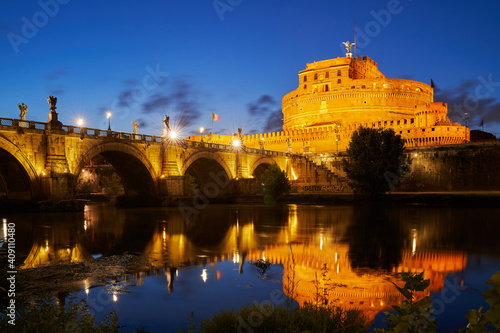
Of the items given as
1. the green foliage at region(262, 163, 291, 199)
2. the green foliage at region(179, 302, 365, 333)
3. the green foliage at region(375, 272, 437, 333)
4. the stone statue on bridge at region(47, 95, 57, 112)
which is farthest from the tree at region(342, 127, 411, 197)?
the green foliage at region(375, 272, 437, 333)

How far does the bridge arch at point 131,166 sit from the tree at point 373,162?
63.6 feet

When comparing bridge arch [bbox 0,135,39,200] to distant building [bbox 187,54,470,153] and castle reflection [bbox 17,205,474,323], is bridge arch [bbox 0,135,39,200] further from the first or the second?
distant building [bbox 187,54,470,153]

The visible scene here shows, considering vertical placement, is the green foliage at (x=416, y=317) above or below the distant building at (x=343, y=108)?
below

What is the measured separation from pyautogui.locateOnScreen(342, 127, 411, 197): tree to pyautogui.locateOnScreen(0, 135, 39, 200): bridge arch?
27.0m

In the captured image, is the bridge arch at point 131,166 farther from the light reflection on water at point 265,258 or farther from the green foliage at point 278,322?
the green foliage at point 278,322

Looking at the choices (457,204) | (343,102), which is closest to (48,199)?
(457,204)

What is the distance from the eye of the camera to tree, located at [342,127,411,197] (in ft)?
118

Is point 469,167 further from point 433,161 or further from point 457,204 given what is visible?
point 457,204

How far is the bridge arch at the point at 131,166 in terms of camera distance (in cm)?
3380

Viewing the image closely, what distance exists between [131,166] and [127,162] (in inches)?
24.6

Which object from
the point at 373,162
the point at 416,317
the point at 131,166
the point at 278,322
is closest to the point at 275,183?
the point at 373,162

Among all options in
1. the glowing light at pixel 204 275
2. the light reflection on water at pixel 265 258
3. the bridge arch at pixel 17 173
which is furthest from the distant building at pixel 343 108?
the glowing light at pixel 204 275

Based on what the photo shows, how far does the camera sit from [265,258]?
11781mm

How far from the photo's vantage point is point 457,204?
3266 centimetres
